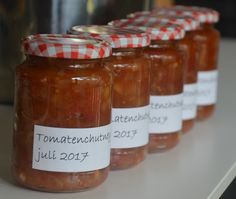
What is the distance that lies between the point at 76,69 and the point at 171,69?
0.20 meters

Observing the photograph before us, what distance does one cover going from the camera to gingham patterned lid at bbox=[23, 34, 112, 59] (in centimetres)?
62

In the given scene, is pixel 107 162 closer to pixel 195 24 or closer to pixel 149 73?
pixel 149 73

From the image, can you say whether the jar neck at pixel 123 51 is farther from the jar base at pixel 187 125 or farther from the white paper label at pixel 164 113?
the jar base at pixel 187 125

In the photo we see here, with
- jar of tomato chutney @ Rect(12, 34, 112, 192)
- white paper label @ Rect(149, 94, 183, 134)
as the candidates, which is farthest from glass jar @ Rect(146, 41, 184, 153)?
jar of tomato chutney @ Rect(12, 34, 112, 192)

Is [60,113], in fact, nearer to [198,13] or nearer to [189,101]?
[189,101]

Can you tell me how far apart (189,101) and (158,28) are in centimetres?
13

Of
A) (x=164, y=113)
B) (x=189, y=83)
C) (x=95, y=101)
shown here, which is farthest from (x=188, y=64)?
(x=95, y=101)

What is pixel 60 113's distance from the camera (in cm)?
62

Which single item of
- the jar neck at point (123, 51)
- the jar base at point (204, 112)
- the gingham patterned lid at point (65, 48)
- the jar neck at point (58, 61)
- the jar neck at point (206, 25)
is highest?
the gingham patterned lid at point (65, 48)

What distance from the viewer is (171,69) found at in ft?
2.63

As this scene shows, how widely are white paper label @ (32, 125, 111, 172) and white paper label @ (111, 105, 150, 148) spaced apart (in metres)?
0.07

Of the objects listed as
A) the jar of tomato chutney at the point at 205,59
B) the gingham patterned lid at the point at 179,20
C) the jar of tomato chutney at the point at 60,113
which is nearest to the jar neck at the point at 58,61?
the jar of tomato chutney at the point at 60,113

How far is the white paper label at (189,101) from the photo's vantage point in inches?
34.9

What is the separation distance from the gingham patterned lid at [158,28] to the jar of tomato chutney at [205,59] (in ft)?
0.42
